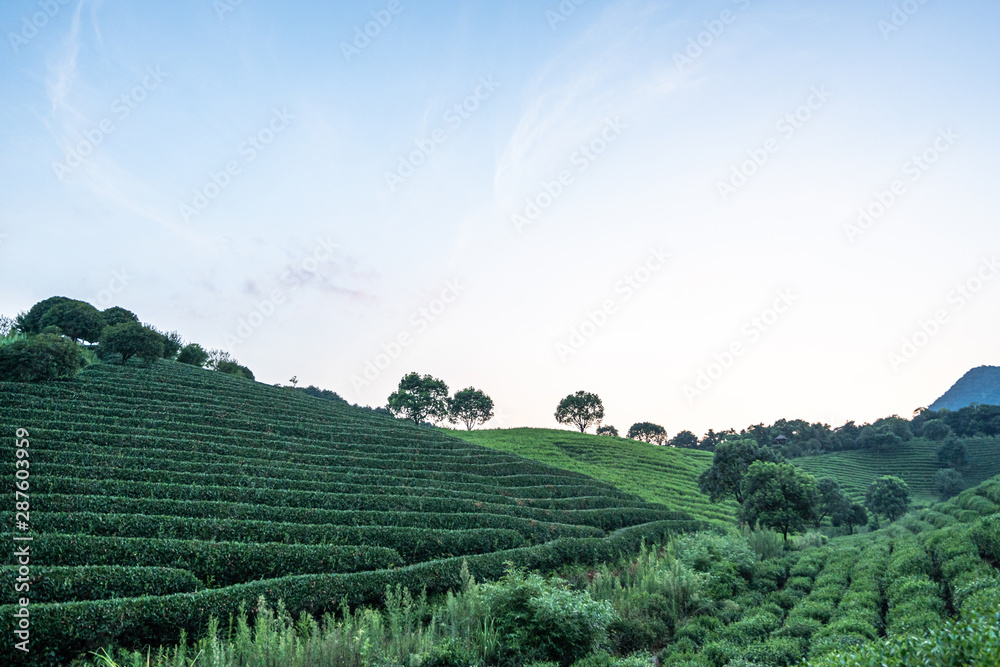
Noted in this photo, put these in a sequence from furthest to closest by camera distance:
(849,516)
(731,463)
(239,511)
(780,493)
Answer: (849,516) < (731,463) < (780,493) < (239,511)

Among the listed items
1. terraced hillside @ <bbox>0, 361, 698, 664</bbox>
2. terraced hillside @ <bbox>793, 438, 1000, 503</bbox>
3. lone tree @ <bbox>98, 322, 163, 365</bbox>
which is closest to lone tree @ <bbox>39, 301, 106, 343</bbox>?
lone tree @ <bbox>98, 322, 163, 365</bbox>

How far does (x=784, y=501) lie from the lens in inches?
912

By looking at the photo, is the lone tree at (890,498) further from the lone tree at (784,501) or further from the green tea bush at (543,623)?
the green tea bush at (543,623)

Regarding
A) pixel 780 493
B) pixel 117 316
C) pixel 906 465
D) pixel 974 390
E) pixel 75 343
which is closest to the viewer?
pixel 780 493

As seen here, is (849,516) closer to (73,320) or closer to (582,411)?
(582,411)

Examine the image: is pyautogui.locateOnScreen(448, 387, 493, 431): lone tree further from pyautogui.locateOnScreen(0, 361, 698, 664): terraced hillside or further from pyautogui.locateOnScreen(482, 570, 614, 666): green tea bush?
pyautogui.locateOnScreen(482, 570, 614, 666): green tea bush

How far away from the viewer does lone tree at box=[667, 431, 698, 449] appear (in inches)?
4163

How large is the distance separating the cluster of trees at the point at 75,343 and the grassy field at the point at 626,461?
28633 mm

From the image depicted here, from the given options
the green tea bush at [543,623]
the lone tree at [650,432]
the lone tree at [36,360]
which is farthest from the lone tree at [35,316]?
the lone tree at [650,432]

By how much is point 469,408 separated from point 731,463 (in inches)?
1844

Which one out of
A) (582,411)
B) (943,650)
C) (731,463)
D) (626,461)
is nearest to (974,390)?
(582,411)

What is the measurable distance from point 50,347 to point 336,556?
823 inches

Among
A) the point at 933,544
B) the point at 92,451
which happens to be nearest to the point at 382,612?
the point at 92,451

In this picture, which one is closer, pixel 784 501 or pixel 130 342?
pixel 784 501
